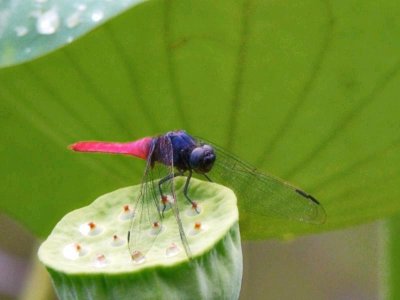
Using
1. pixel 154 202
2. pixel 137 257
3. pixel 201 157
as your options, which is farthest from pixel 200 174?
pixel 137 257

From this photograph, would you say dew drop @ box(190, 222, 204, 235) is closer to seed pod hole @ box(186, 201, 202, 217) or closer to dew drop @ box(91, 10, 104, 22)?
seed pod hole @ box(186, 201, 202, 217)

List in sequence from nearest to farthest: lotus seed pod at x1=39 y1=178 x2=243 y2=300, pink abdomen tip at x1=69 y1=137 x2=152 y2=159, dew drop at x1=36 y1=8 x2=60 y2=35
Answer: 1. lotus seed pod at x1=39 y1=178 x2=243 y2=300
2. dew drop at x1=36 y1=8 x2=60 y2=35
3. pink abdomen tip at x1=69 y1=137 x2=152 y2=159

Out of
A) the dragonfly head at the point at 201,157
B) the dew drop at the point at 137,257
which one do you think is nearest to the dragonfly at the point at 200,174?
the dragonfly head at the point at 201,157

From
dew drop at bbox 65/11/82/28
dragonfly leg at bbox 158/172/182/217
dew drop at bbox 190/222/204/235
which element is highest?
dew drop at bbox 65/11/82/28

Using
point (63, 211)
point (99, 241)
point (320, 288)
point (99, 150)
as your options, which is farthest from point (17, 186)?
point (320, 288)

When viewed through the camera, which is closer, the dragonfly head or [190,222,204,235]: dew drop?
[190,222,204,235]: dew drop

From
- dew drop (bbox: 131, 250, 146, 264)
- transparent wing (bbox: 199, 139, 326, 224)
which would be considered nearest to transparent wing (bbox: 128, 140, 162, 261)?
dew drop (bbox: 131, 250, 146, 264)

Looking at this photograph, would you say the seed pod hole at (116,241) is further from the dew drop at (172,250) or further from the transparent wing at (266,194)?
the transparent wing at (266,194)

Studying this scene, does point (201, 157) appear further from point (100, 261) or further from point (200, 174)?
Answer: point (100, 261)
